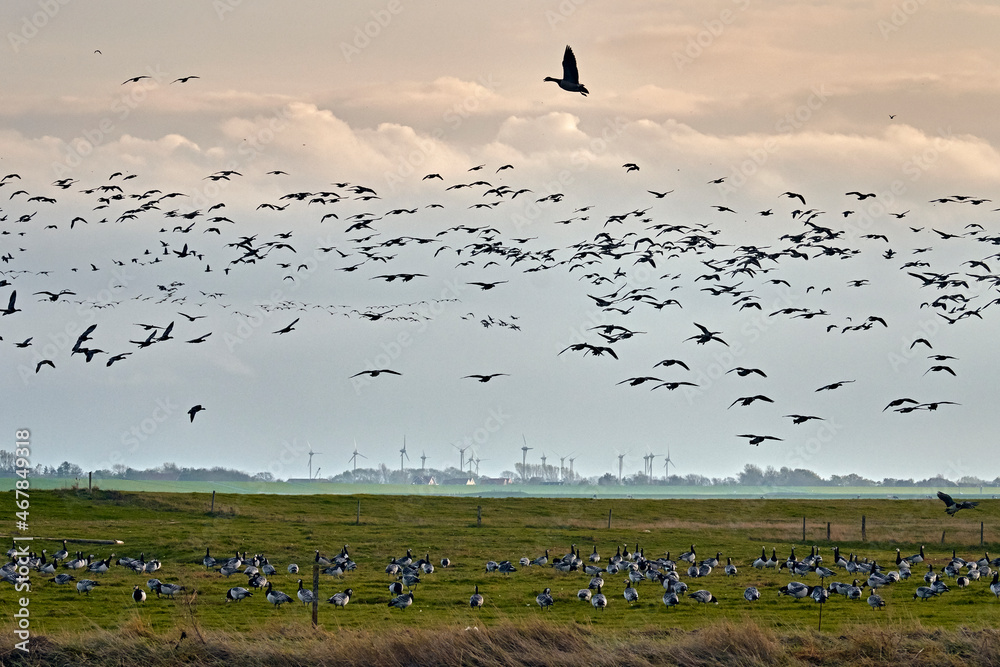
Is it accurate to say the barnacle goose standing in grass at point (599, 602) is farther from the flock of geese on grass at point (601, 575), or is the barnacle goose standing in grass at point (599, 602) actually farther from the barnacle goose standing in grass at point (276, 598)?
the barnacle goose standing in grass at point (276, 598)

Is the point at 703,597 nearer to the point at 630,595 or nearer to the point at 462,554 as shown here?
the point at 630,595

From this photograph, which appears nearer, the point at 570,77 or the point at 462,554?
the point at 570,77

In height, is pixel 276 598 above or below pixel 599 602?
below

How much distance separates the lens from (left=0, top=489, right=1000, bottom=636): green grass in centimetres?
3562

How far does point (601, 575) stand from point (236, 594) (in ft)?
51.5

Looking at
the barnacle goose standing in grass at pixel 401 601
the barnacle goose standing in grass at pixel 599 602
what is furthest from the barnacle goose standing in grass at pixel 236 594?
the barnacle goose standing in grass at pixel 599 602

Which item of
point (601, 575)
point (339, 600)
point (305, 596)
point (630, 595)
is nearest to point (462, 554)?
point (601, 575)

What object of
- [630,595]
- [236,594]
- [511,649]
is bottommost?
[236,594]

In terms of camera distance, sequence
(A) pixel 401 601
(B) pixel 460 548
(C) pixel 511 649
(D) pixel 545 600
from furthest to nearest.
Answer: (B) pixel 460 548 < (A) pixel 401 601 < (D) pixel 545 600 < (C) pixel 511 649

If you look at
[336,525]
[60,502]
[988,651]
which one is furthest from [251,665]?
[60,502]

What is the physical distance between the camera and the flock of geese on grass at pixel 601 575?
39438 millimetres

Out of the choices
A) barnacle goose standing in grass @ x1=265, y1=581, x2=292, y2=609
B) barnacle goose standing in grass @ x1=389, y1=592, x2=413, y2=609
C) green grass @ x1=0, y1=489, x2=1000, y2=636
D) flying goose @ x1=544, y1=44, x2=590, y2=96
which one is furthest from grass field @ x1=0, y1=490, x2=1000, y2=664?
flying goose @ x1=544, y1=44, x2=590, y2=96

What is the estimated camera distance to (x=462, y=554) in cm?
5734

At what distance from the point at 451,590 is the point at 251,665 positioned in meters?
16.4
